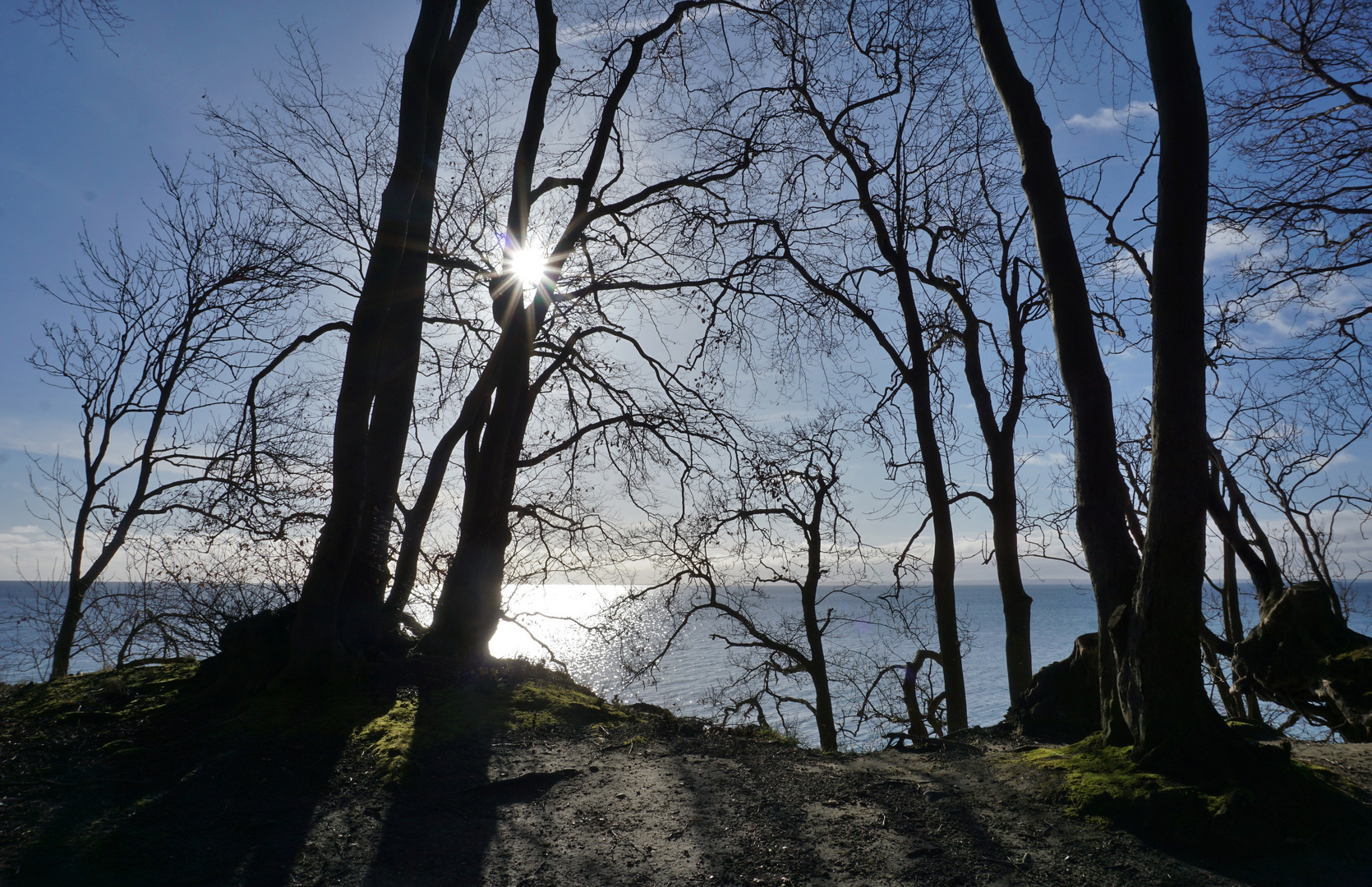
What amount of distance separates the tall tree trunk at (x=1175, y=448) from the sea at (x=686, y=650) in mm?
3897

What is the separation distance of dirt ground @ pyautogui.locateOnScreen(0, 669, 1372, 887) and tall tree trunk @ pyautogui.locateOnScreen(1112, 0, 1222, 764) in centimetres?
67

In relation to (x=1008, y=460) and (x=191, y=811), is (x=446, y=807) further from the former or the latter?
(x=1008, y=460)

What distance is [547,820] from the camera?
3.56 m

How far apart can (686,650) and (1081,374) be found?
35.4 m

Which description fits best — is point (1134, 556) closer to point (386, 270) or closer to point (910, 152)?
point (386, 270)

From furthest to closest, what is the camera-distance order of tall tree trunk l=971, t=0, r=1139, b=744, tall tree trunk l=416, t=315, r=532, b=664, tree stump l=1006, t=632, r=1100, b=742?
tall tree trunk l=416, t=315, r=532, b=664 → tree stump l=1006, t=632, r=1100, b=742 → tall tree trunk l=971, t=0, r=1139, b=744

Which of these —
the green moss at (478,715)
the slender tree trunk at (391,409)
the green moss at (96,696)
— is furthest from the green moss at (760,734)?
the green moss at (96,696)

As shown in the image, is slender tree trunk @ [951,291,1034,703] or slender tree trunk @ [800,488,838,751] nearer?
slender tree trunk @ [951,291,1034,703]

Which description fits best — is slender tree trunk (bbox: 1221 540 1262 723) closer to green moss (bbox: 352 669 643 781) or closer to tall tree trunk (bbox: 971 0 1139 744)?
tall tree trunk (bbox: 971 0 1139 744)

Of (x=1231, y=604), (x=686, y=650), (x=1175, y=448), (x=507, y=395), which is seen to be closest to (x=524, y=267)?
(x=507, y=395)

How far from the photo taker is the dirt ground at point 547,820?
9.47ft

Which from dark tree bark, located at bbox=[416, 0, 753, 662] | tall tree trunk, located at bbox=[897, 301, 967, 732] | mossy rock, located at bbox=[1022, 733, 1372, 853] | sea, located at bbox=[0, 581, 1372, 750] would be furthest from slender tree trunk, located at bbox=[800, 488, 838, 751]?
mossy rock, located at bbox=[1022, 733, 1372, 853]

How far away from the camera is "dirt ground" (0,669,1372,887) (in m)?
2.89

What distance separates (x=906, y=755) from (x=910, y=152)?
8227 millimetres
